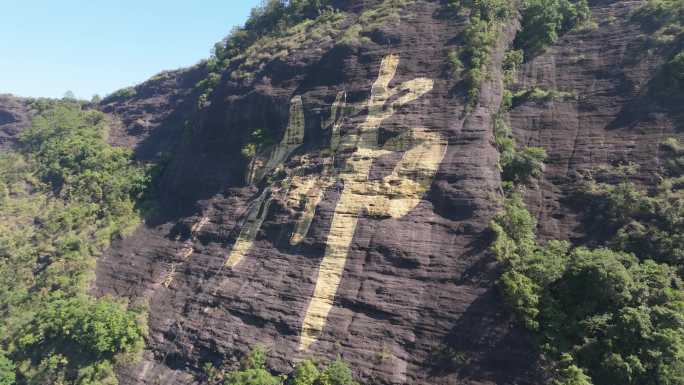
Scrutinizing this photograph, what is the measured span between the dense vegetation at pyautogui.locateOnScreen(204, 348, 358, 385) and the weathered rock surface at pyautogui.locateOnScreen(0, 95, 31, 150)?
5000 centimetres

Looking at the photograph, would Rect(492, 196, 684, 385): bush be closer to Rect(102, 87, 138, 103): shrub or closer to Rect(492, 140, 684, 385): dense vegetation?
Rect(492, 140, 684, 385): dense vegetation

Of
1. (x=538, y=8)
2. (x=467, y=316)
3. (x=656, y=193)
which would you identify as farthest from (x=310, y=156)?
(x=538, y=8)

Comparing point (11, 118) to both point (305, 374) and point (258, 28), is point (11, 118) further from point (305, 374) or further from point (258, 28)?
point (305, 374)

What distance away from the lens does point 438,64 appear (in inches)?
1003

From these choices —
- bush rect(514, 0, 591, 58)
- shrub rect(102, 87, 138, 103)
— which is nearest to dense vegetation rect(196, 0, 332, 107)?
shrub rect(102, 87, 138, 103)

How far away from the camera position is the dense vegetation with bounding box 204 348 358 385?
51.8ft

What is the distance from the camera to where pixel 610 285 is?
48.1 feet

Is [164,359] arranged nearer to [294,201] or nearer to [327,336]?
[327,336]

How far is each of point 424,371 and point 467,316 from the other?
9.48 ft

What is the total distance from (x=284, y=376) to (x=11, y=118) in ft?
187

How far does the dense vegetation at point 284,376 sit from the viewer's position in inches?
622

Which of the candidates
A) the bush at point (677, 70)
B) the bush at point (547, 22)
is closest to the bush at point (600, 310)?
the bush at point (677, 70)

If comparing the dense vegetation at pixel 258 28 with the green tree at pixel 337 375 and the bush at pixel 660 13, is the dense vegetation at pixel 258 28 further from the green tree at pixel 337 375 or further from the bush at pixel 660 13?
the green tree at pixel 337 375

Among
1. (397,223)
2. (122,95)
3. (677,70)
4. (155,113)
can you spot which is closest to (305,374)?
(397,223)
